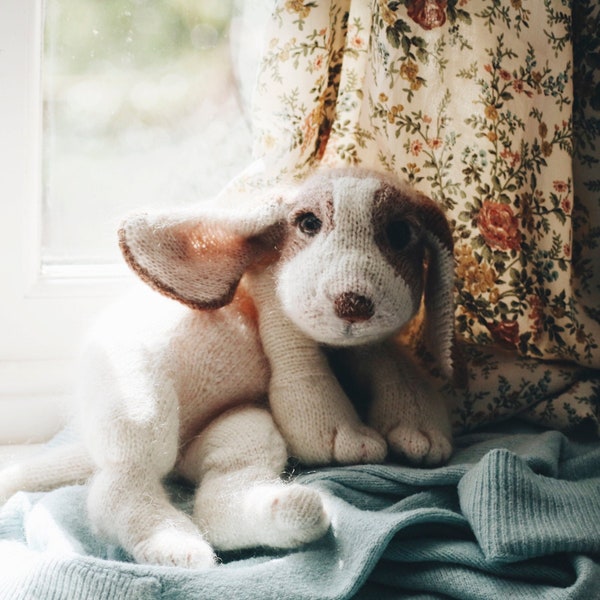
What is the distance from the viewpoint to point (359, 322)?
0.76m

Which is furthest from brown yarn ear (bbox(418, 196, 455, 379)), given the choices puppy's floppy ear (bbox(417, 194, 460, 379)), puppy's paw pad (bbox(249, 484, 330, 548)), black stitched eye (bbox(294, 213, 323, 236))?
puppy's paw pad (bbox(249, 484, 330, 548))

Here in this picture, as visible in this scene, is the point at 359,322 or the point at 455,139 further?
the point at 455,139

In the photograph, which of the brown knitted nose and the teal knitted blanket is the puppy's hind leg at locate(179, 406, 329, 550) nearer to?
the teal knitted blanket

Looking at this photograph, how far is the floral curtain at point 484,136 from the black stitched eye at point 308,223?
20 cm

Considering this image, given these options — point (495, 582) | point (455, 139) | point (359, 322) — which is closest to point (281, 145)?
point (455, 139)

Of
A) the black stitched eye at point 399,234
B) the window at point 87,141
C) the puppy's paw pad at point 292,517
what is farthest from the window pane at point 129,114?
the puppy's paw pad at point 292,517

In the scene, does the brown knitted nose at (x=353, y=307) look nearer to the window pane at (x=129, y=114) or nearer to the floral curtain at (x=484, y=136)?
the floral curtain at (x=484, y=136)

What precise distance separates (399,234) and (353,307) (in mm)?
114

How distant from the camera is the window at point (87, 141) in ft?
3.53

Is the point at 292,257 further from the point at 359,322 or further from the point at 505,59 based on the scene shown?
the point at 505,59

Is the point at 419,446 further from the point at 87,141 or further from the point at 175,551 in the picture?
the point at 87,141

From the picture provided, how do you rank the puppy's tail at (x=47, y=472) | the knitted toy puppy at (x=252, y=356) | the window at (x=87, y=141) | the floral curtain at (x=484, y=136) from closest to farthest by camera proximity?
the knitted toy puppy at (x=252, y=356)
the puppy's tail at (x=47, y=472)
the floral curtain at (x=484, y=136)
the window at (x=87, y=141)

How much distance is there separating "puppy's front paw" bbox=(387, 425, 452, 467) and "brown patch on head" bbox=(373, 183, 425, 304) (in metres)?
0.14

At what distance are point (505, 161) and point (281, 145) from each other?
270 mm
